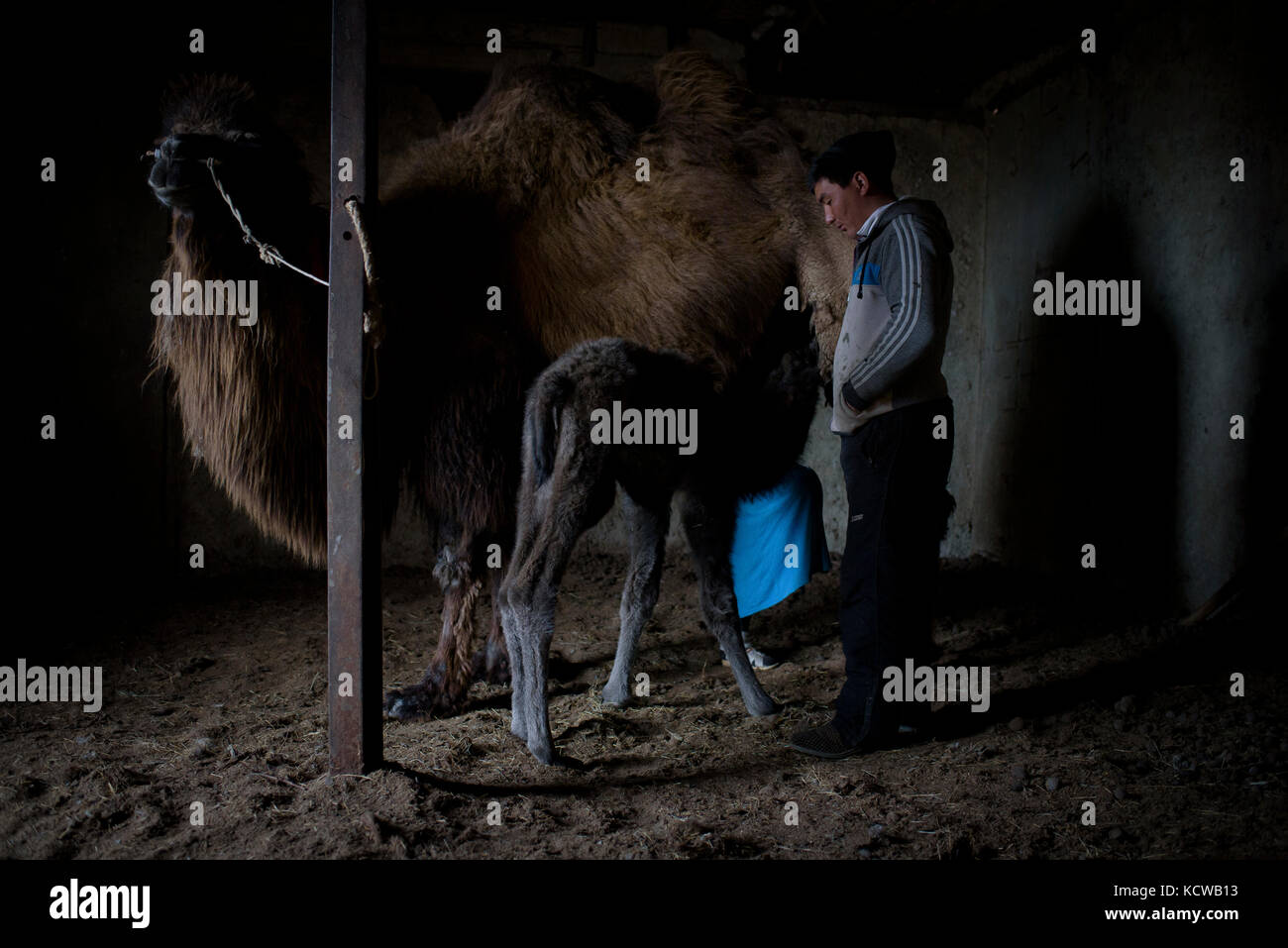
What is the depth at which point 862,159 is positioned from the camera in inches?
124

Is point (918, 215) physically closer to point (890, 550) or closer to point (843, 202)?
point (843, 202)

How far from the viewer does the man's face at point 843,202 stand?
3.19 m

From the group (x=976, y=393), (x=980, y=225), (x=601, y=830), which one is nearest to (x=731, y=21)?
(x=980, y=225)

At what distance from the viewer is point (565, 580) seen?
6.23 m

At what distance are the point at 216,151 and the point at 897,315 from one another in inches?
102

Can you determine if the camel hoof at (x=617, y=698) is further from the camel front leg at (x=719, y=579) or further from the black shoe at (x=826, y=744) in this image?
the black shoe at (x=826, y=744)

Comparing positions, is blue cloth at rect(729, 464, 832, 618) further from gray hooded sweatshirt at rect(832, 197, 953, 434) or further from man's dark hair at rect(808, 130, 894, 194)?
man's dark hair at rect(808, 130, 894, 194)

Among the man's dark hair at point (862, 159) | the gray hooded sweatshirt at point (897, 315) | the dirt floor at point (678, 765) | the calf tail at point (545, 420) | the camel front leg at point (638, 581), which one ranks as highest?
the man's dark hair at point (862, 159)

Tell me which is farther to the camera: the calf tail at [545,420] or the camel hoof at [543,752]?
the calf tail at [545,420]

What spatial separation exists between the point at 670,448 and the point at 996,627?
2559mm

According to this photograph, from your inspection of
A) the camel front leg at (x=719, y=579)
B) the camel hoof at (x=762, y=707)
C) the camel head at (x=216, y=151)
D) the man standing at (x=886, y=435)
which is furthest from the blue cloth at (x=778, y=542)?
the camel head at (x=216, y=151)

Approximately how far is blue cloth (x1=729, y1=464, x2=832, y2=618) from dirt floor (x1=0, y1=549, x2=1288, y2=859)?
1.14 feet
